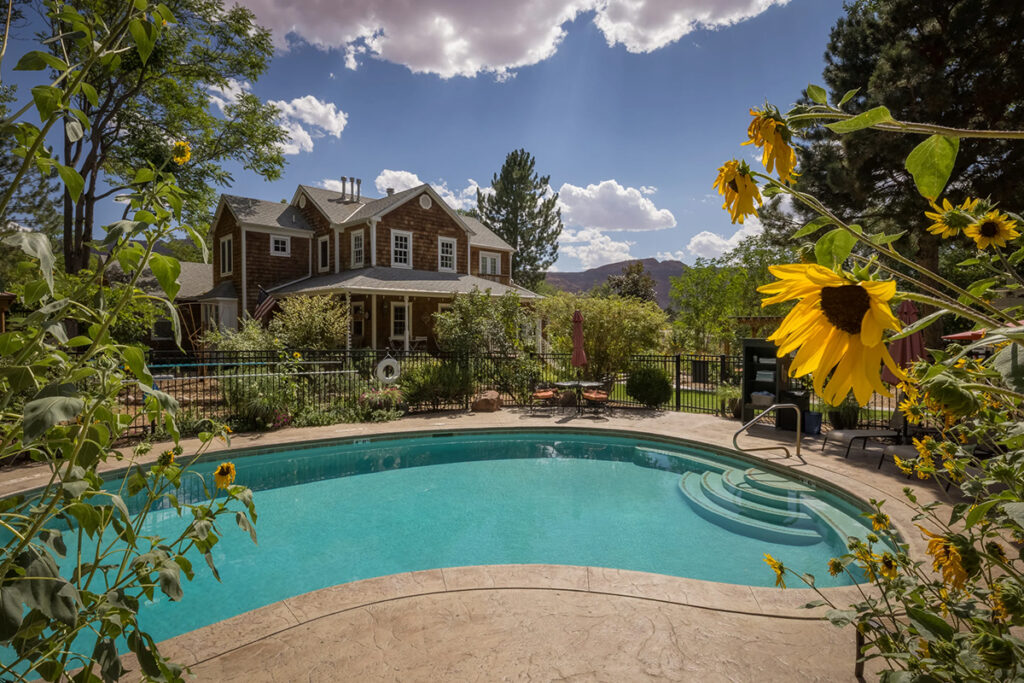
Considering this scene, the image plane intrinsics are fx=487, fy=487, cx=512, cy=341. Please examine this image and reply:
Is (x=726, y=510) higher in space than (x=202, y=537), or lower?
lower

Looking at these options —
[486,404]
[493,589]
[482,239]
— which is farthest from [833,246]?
[482,239]

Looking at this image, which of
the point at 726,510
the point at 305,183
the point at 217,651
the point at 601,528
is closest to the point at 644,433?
the point at 726,510

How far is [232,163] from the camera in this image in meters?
22.8

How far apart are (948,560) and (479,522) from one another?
5.91m

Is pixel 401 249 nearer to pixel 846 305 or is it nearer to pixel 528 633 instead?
pixel 528 633

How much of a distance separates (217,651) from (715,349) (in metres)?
26.3

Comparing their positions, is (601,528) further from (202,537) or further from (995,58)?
(995,58)

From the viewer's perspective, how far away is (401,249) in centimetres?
2309

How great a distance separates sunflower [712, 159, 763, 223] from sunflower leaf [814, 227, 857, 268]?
1.62 feet

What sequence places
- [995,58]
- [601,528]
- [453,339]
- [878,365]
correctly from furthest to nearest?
[453,339] → [995,58] → [601,528] → [878,365]

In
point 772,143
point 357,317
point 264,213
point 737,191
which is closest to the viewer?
point 772,143

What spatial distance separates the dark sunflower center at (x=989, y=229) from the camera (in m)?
1.48

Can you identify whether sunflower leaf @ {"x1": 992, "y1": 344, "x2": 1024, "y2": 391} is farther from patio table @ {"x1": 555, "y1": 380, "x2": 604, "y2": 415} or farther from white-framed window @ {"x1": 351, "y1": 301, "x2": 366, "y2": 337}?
white-framed window @ {"x1": 351, "y1": 301, "x2": 366, "y2": 337}

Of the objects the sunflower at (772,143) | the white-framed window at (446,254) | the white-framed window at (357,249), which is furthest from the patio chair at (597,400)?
the white-framed window at (357,249)
